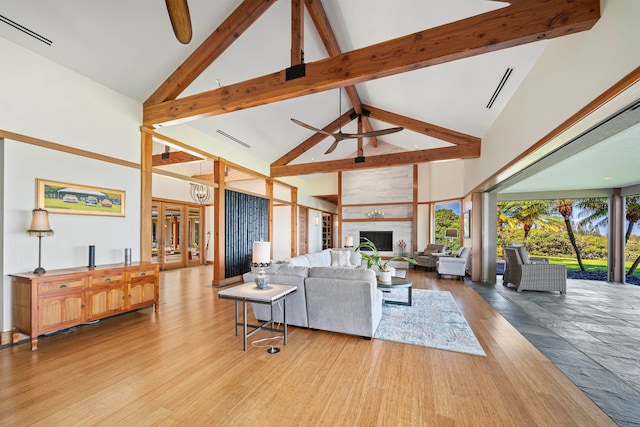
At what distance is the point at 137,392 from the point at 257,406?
1018mm

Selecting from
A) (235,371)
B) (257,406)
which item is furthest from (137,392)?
(257,406)

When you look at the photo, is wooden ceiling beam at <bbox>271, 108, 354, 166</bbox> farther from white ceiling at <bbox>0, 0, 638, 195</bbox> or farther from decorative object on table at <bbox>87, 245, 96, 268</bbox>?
decorative object on table at <bbox>87, 245, 96, 268</bbox>

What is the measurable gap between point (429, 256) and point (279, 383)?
7.05 meters

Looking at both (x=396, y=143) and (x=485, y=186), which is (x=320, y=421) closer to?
(x=485, y=186)

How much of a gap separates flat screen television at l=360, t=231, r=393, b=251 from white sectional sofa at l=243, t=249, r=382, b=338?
636 cm

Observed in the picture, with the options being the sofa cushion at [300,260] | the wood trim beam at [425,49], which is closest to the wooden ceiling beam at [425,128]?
the wood trim beam at [425,49]

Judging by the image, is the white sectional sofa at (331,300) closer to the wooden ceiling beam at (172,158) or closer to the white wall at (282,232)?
the wooden ceiling beam at (172,158)

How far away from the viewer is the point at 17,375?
7.54 ft

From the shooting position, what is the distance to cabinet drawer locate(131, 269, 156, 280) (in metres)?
3.73

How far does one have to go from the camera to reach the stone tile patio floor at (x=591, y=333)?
6.84 ft

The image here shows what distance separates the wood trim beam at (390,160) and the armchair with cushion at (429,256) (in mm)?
3111

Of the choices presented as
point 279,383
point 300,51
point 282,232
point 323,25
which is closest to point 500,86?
point 323,25

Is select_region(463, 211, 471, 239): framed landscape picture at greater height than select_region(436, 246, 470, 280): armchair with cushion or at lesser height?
greater

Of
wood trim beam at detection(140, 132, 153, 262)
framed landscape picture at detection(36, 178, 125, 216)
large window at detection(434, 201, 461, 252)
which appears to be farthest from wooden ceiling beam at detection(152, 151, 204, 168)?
large window at detection(434, 201, 461, 252)
